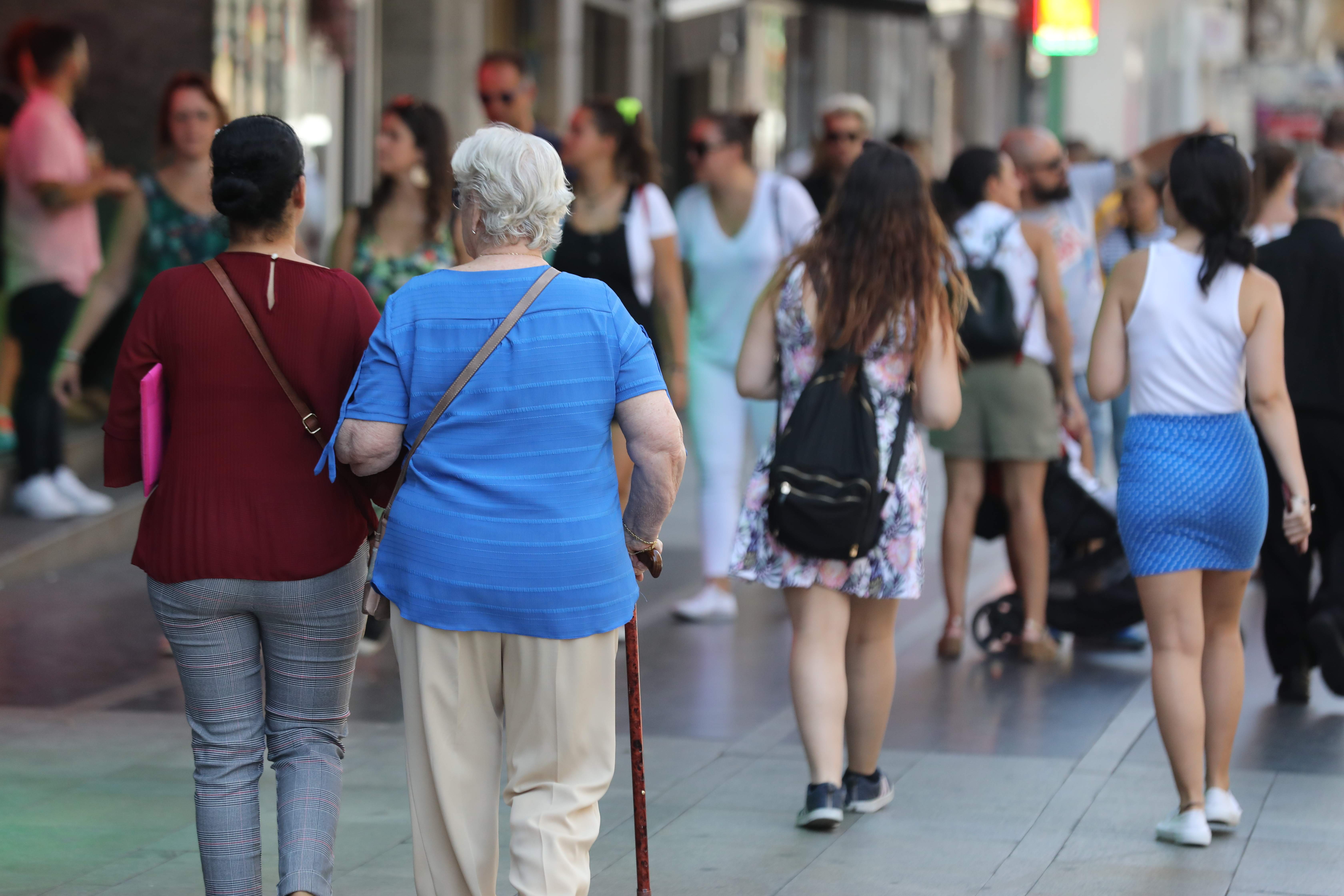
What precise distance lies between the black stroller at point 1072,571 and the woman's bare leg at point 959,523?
10cm

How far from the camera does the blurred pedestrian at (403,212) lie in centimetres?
675

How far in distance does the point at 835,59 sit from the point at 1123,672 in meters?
18.9

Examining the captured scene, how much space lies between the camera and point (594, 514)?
3.54 meters

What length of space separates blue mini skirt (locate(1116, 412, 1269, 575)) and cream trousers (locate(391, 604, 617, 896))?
73.4 inches

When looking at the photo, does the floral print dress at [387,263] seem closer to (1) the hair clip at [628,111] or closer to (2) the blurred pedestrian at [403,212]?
(2) the blurred pedestrian at [403,212]

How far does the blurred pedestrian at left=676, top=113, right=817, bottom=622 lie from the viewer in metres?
8.05

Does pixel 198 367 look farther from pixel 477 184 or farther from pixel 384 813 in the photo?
pixel 384 813

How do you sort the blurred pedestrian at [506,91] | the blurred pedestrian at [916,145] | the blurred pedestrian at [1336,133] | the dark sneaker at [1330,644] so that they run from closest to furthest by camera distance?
the dark sneaker at [1330,644], the blurred pedestrian at [506,91], the blurred pedestrian at [1336,133], the blurred pedestrian at [916,145]

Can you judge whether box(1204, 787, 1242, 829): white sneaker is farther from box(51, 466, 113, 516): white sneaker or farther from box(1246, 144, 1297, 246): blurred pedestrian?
box(51, 466, 113, 516): white sneaker

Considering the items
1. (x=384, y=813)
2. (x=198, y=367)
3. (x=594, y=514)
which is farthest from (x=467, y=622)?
(x=384, y=813)

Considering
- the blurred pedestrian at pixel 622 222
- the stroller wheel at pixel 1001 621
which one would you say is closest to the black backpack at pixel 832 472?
the blurred pedestrian at pixel 622 222

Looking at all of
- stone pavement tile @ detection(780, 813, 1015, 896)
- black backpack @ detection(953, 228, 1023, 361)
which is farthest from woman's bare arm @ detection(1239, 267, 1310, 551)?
black backpack @ detection(953, 228, 1023, 361)

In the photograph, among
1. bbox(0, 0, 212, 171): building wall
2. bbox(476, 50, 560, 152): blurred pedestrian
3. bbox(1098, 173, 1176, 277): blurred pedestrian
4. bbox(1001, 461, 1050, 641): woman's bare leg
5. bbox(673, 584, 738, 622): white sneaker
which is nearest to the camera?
bbox(1001, 461, 1050, 641): woman's bare leg

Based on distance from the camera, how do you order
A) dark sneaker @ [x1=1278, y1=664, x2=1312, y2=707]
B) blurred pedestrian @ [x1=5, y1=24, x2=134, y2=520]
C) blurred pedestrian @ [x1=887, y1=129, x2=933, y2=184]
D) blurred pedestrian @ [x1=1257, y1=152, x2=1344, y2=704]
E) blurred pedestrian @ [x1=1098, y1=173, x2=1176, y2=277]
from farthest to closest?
1. blurred pedestrian @ [x1=887, y1=129, x2=933, y2=184]
2. blurred pedestrian @ [x1=1098, y1=173, x2=1176, y2=277]
3. blurred pedestrian @ [x1=5, y1=24, x2=134, y2=520]
4. dark sneaker @ [x1=1278, y1=664, x2=1312, y2=707]
5. blurred pedestrian @ [x1=1257, y1=152, x2=1344, y2=704]
